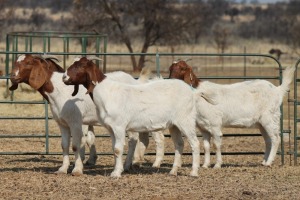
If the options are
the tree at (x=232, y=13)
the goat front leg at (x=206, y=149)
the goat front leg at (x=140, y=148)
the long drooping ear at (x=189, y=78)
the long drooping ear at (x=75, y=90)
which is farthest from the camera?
the tree at (x=232, y=13)

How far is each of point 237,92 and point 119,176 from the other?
10.3 ft

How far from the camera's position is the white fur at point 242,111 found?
14.5 meters

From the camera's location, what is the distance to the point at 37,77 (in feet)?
43.2

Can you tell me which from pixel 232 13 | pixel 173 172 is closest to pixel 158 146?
pixel 173 172

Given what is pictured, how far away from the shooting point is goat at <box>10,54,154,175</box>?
13117mm

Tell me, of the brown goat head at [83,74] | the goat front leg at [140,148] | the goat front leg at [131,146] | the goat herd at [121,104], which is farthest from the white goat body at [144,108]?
the goat front leg at [140,148]

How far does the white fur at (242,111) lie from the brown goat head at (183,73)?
15 cm

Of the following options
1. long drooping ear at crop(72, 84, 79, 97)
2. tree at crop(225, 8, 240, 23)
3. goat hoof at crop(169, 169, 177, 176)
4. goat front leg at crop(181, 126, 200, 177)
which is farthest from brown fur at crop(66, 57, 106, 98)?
tree at crop(225, 8, 240, 23)

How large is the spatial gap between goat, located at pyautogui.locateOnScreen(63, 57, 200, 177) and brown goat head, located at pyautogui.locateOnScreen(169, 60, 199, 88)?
4.09ft

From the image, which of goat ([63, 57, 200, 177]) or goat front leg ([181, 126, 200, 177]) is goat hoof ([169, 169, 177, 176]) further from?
goat front leg ([181, 126, 200, 177])

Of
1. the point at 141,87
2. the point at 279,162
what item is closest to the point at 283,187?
the point at 141,87

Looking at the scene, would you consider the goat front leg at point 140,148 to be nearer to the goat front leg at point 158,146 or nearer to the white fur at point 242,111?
the goat front leg at point 158,146

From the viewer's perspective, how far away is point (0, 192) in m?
11.4

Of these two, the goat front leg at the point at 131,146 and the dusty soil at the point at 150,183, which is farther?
the goat front leg at the point at 131,146
